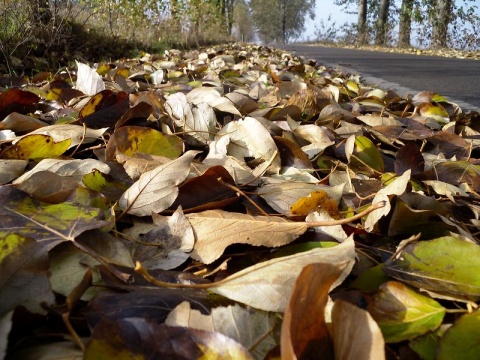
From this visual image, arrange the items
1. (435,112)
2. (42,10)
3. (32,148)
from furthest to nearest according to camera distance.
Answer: (42,10) → (435,112) → (32,148)

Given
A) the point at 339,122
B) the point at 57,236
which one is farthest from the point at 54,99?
the point at 57,236

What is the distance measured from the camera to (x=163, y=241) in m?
0.71

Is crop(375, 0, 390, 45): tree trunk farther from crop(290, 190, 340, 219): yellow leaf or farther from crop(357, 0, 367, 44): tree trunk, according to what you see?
crop(290, 190, 340, 219): yellow leaf

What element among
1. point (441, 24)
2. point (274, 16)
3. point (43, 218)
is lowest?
point (43, 218)

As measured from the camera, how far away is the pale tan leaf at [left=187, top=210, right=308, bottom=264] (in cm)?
67

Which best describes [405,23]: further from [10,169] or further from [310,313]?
[310,313]

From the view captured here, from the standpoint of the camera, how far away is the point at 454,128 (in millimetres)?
1613

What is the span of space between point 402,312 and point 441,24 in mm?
18271

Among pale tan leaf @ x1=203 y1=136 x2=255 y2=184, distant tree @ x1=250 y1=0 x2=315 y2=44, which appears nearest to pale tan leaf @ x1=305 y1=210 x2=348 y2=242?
pale tan leaf @ x1=203 y1=136 x2=255 y2=184

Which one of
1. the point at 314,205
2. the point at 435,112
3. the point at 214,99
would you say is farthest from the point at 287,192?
the point at 435,112

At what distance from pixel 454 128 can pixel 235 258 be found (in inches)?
49.2

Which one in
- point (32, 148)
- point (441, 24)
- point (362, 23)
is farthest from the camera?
point (362, 23)

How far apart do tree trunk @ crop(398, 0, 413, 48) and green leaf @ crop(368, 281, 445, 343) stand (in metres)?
19.0

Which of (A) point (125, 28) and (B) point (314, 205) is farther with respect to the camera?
(A) point (125, 28)
